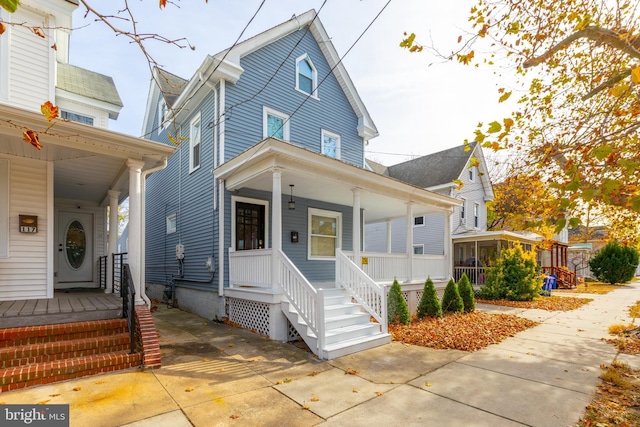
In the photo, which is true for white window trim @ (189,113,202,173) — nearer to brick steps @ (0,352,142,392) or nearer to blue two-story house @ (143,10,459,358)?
blue two-story house @ (143,10,459,358)

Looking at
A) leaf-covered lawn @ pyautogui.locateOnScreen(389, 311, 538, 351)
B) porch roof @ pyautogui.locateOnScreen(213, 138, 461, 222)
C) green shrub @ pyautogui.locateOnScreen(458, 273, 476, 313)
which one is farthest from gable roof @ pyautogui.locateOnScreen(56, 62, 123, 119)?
green shrub @ pyautogui.locateOnScreen(458, 273, 476, 313)

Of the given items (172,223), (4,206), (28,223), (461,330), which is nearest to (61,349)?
(28,223)

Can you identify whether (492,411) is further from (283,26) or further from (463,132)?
(283,26)

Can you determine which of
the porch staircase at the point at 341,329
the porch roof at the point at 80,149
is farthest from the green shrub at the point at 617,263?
the porch roof at the point at 80,149

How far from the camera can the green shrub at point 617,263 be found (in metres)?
21.4

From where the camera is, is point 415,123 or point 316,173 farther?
point 415,123

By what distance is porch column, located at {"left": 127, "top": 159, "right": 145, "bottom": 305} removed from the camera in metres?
6.23

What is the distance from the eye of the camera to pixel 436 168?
19312mm

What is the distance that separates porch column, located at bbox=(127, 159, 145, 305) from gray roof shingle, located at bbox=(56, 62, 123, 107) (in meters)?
5.30

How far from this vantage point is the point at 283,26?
1043 centimetres

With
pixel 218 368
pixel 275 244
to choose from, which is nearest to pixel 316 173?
pixel 275 244

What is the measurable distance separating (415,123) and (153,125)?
33.4ft

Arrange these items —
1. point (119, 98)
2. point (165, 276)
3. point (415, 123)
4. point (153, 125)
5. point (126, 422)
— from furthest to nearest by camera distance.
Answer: point (153, 125) < point (165, 276) < point (119, 98) < point (415, 123) < point (126, 422)

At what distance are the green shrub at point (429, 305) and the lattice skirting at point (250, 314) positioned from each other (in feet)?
13.5
